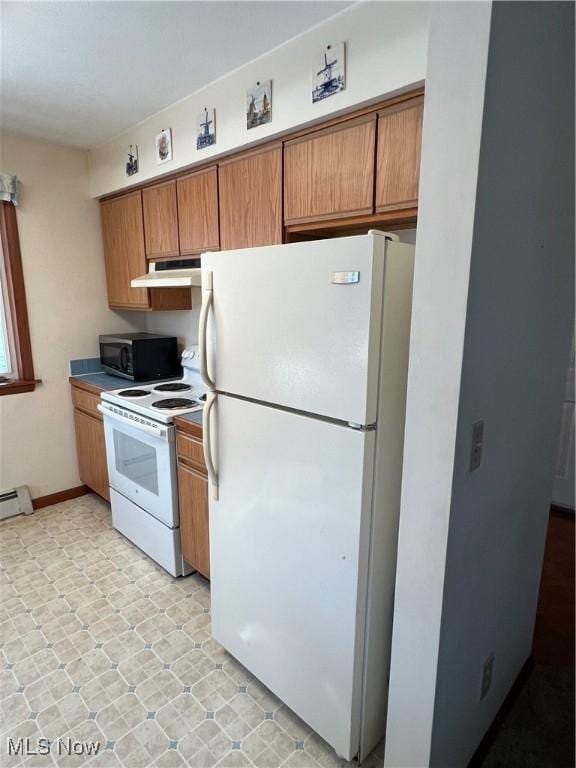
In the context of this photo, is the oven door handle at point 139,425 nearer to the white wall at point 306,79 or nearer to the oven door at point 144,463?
the oven door at point 144,463

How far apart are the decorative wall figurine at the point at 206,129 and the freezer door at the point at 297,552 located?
139cm

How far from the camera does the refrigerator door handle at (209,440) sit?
1655mm

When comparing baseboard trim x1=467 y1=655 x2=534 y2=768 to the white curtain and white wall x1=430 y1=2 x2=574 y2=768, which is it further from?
the white curtain

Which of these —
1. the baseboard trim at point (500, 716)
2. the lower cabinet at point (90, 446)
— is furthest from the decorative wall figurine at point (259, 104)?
the baseboard trim at point (500, 716)

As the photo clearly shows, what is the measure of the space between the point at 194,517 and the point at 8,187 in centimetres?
237

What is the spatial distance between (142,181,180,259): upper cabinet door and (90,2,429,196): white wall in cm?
12

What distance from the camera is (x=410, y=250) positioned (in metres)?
1.22

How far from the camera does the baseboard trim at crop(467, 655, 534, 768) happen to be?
57.6 inches

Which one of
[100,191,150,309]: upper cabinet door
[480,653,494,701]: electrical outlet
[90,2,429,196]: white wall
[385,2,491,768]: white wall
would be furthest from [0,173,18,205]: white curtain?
[480,653,494,701]: electrical outlet

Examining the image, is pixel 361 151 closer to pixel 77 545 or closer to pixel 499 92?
pixel 499 92

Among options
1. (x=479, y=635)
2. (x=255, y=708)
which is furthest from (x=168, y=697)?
(x=479, y=635)

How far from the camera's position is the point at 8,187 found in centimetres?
271

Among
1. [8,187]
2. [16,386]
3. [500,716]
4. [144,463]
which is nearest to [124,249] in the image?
[8,187]

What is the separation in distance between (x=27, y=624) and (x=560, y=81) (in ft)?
9.64
